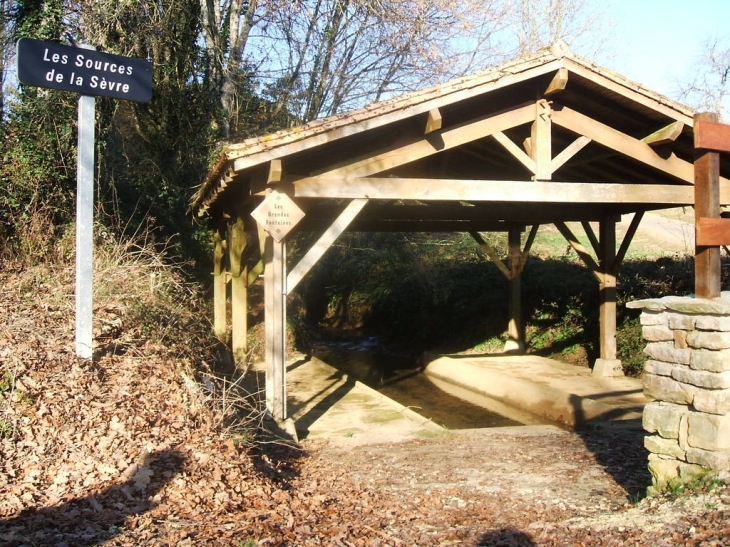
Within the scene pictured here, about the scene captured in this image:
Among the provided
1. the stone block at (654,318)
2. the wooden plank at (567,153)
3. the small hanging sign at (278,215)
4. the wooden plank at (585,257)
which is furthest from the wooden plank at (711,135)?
the wooden plank at (585,257)

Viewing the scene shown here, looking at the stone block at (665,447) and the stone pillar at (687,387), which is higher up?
the stone pillar at (687,387)

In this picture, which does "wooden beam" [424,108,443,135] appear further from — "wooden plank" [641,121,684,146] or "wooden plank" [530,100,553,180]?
"wooden plank" [641,121,684,146]

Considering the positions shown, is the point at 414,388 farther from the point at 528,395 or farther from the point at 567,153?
the point at 567,153

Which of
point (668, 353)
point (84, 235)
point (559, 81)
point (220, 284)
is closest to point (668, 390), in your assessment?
point (668, 353)

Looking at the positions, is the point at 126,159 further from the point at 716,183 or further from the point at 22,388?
the point at 716,183

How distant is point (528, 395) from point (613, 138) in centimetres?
391

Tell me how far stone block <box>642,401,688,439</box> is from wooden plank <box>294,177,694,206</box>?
9.52 feet

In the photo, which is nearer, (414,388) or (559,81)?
(559,81)

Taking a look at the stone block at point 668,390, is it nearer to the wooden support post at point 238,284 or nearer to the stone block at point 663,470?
the stone block at point 663,470

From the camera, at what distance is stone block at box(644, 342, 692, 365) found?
4906 mm

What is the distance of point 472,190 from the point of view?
7172 mm

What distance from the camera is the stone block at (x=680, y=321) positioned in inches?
192

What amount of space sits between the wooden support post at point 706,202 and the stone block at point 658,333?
0.48 meters

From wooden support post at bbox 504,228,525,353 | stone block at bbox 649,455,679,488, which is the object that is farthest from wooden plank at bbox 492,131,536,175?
wooden support post at bbox 504,228,525,353
